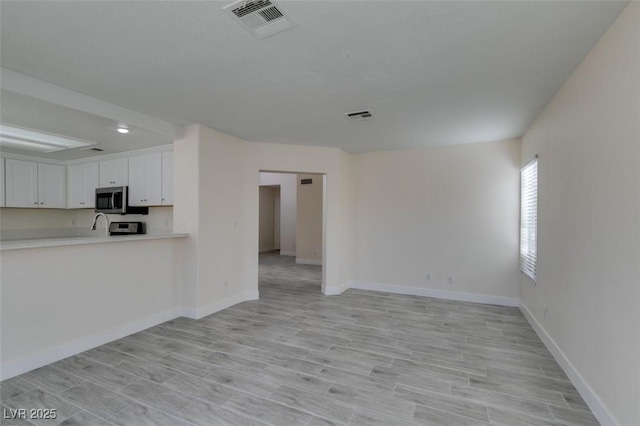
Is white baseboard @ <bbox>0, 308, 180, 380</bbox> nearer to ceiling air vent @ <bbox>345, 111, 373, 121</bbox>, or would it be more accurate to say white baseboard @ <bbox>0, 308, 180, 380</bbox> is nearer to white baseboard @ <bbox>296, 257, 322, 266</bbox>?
ceiling air vent @ <bbox>345, 111, 373, 121</bbox>

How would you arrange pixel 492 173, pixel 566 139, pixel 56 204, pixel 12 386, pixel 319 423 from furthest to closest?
pixel 56 204
pixel 492 173
pixel 566 139
pixel 12 386
pixel 319 423

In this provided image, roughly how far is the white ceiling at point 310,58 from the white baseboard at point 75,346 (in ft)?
7.57

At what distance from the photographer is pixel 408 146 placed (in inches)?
199

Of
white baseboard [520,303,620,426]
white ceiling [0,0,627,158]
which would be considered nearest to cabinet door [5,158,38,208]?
white ceiling [0,0,627,158]

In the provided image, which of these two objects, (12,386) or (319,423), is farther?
(12,386)

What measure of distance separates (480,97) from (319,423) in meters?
3.19

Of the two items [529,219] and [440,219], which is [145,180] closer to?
[440,219]

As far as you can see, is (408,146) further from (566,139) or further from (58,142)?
(58,142)

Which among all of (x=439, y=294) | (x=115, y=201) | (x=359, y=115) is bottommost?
(x=439, y=294)

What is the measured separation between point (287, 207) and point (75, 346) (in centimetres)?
775

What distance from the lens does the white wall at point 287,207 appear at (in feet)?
33.7

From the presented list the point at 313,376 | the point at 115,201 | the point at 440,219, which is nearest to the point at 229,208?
the point at 115,201

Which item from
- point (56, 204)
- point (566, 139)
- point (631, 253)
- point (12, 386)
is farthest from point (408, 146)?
point (56, 204)

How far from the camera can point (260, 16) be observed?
181 centimetres
